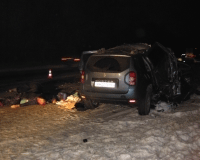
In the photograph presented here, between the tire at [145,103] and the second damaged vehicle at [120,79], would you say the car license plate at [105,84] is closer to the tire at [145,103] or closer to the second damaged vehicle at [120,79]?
the second damaged vehicle at [120,79]

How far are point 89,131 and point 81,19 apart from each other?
4750cm

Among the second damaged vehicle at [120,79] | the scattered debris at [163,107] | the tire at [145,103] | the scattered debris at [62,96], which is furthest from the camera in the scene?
the scattered debris at [62,96]

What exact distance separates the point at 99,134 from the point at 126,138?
1.99 feet

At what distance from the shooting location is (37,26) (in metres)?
40.1

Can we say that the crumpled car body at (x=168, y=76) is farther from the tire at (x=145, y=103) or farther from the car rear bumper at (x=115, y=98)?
the car rear bumper at (x=115, y=98)

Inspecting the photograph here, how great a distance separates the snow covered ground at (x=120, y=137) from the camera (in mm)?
4449

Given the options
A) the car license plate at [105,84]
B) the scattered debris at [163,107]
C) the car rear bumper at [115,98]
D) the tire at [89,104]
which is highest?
the car license plate at [105,84]

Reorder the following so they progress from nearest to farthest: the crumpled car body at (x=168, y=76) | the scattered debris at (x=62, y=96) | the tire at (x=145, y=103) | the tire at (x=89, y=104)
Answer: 1. the tire at (x=145, y=103)
2. the tire at (x=89, y=104)
3. the crumpled car body at (x=168, y=76)
4. the scattered debris at (x=62, y=96)

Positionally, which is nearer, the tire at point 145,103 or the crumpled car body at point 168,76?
the tire at point 145,103

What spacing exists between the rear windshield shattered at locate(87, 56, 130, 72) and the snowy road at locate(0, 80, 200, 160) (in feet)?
4.24

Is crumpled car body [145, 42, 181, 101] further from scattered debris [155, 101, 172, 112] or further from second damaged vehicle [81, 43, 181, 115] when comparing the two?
second damaged vehicle [81, 43, 181, 115]

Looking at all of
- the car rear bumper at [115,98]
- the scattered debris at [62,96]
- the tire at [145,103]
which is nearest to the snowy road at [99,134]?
the tire at [145,103]

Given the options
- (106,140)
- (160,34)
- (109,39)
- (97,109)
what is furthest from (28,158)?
(160,34)

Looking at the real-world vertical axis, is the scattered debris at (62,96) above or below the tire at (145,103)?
below
